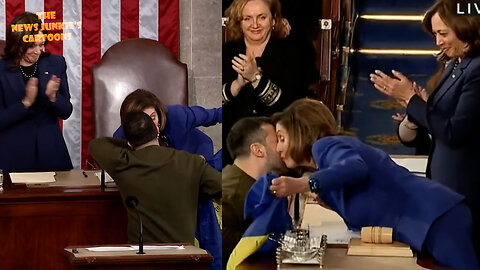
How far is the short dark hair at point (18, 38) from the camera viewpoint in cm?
693

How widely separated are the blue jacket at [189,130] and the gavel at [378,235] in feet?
12.8

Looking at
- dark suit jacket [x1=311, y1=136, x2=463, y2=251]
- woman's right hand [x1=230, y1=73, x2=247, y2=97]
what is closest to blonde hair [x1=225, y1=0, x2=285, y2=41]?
woman's right hand [x1=230, y1=73, x2=247, y2=97]

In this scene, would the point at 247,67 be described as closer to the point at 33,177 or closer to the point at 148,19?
the point at 33,177

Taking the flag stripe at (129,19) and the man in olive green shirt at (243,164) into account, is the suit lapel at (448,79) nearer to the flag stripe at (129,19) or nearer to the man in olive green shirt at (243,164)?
the man in olive green shirt at (243,164)

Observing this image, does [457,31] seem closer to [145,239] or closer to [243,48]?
[243,48]

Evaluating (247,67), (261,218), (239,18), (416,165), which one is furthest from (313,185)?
(239,18)

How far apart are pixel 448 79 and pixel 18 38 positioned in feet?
15.5

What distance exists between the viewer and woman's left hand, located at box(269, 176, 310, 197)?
290 centimetres

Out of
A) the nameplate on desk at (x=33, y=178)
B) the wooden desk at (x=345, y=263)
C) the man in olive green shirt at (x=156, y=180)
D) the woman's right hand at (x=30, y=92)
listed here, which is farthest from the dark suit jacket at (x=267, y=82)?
the woman's right hand at (x=30, y=92)

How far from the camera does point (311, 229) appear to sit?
294 cm

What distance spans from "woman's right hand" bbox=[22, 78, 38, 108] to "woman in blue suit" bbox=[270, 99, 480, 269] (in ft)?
14.3

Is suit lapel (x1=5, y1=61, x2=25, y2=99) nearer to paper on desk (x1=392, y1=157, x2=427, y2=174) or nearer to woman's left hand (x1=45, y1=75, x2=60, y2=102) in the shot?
woman's left hand (x1=45, y1=75, x2=60, y2=102)

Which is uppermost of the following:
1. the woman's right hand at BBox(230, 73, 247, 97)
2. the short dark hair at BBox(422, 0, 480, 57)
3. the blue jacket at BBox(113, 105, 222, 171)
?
the short dark hair at BBox(422, 0, 480, 57)

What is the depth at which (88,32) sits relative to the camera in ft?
23.6
